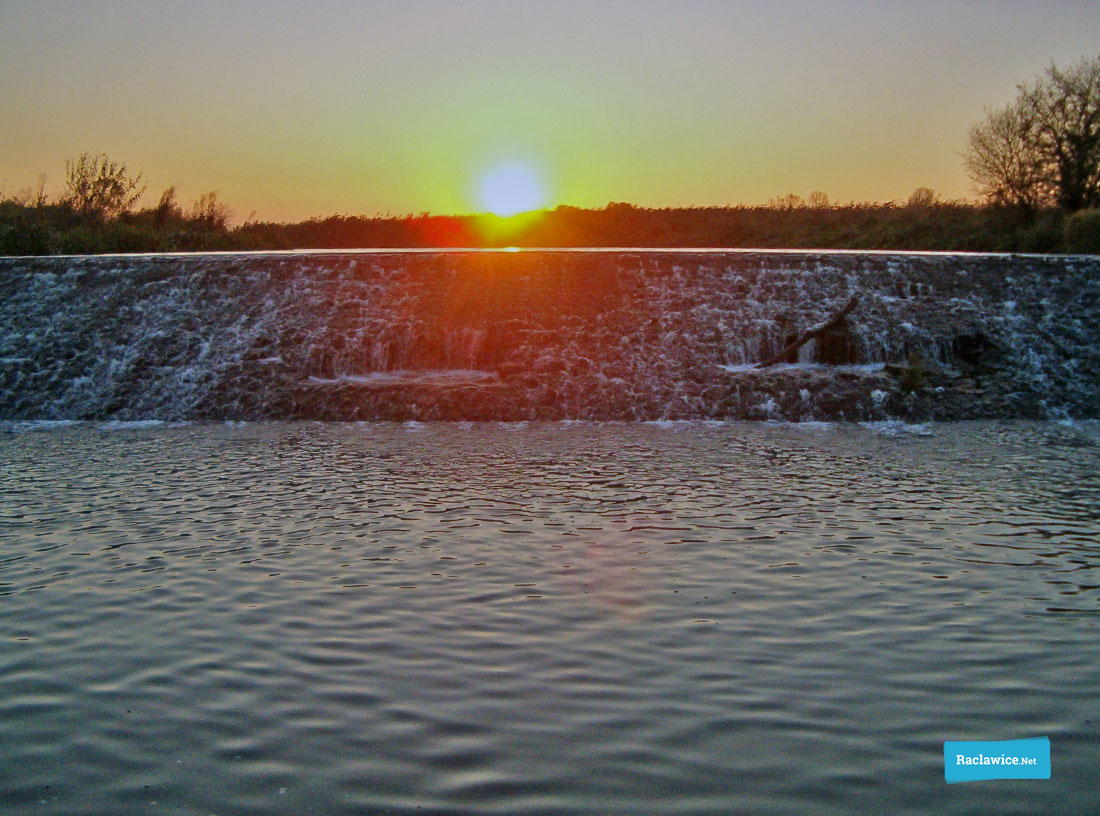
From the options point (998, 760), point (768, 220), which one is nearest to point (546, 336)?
point (998, 760)

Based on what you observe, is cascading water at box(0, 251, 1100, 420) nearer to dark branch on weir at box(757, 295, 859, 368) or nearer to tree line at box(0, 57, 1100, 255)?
dark branch on weir at box(757, 295, 859, 368)

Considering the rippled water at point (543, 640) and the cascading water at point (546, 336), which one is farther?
the cascading water at point (546, 336)

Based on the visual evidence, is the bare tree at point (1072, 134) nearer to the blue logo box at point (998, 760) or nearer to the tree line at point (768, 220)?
the tree line at point (768, 220)

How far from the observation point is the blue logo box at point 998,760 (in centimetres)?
586

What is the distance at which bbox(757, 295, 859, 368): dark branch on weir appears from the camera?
25.3 m

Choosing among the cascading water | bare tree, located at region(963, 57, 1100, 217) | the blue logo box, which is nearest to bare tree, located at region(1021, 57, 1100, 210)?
bare tree, located at region(963, 57, 1100, 217)

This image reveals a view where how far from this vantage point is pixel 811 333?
25.7 metres

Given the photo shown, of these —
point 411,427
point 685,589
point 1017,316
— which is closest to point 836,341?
point 1017,316

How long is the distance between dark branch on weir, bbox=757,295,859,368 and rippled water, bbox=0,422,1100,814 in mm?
9924

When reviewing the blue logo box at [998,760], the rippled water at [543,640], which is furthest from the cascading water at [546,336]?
the blue logo box at [998,760]

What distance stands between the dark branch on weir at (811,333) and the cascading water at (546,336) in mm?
228

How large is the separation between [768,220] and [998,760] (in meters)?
51.6

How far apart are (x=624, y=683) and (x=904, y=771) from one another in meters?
2.02

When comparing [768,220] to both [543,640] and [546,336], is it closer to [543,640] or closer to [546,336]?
[546,336]
